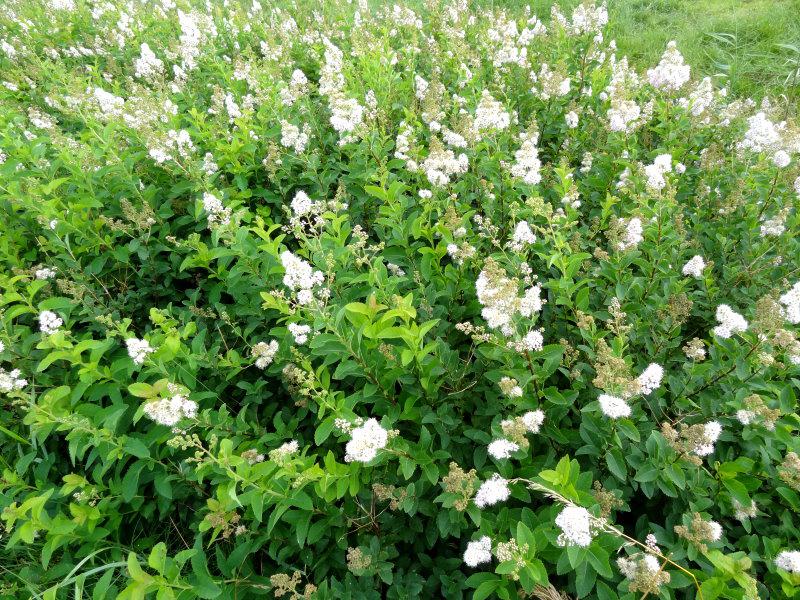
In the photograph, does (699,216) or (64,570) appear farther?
(699,216)

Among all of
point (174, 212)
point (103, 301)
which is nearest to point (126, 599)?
point (103, 301)

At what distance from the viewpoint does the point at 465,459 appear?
2.82m

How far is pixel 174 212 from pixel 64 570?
8.98ft

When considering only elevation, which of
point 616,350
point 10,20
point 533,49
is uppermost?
point 10,20

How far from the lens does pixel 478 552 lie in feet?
6.66

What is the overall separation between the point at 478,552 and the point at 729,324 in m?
1.86

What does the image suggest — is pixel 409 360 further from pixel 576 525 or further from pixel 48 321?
pixel 48 321

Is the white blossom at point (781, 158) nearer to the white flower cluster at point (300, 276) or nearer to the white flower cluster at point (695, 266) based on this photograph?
the white flower cluster at point (695, 266)

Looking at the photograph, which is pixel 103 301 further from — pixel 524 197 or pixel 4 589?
pixel 524 197

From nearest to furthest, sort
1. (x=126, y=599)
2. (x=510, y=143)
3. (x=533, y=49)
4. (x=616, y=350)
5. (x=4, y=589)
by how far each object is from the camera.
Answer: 1. (x=126, y=599)
2. (x=616, y=350)
3. (x=4, y=589)
4. (x=510, y=143)
5. (x=533, y=49)

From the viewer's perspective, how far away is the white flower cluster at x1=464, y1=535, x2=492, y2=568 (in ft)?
6.62

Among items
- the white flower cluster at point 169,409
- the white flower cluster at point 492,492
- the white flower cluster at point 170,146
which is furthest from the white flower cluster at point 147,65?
the white flower cluster at point 492,492

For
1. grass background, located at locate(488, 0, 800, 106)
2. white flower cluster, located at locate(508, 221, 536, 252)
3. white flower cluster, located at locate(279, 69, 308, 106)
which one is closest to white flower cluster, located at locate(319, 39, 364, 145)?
white flower cluster, located at locate(279, 69, 308, 106)

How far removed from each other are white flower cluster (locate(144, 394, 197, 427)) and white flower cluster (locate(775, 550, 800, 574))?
2.87 meters
